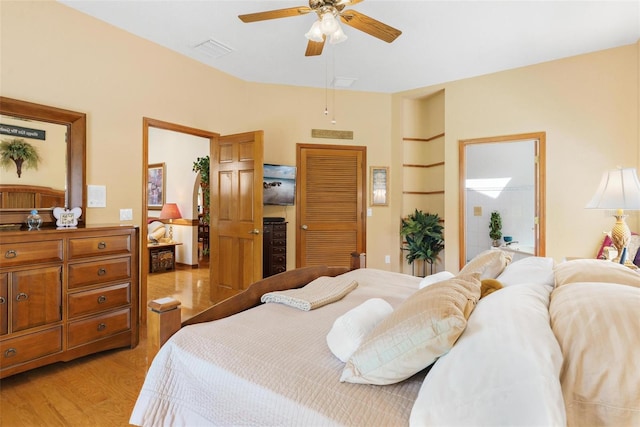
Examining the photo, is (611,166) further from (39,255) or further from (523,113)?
(39,255)

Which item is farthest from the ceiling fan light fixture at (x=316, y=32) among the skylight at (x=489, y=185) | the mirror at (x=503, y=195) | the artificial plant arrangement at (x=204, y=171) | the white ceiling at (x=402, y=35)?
the artificial plant arrangement at (x=204, y=171)

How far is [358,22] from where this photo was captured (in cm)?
230

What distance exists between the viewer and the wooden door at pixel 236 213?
361cm

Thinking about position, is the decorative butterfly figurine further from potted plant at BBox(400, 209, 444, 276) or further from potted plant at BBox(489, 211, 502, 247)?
potted plant at BBox(489, 211, 502, 247)

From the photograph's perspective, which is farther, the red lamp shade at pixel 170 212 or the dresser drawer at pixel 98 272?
the red lamp shade at pixel 170 212

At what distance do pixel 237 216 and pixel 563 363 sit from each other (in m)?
3.40

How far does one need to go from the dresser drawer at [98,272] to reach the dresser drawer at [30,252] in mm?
143

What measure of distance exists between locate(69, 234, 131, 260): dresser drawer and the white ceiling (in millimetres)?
1952

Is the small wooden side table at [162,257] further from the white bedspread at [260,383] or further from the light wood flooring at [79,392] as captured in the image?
the white bedspread at [260,383]

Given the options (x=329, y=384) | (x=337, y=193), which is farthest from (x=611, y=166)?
(x=329, y=384)

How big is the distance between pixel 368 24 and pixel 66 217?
271 cm

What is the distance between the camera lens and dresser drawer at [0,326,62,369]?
6.63 ft

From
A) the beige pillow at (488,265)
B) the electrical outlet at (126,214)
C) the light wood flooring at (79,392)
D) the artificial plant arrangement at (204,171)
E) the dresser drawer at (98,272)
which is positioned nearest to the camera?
the light wood flooring at (79,392)

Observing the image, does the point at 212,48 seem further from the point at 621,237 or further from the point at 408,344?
the point at 621,237
